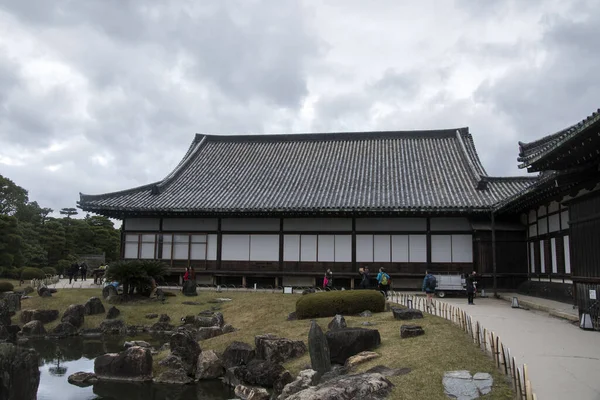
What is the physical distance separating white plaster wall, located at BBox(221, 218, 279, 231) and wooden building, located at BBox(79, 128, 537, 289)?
66 mm

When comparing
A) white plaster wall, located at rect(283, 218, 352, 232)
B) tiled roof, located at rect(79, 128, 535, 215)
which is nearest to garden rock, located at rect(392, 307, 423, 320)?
tiled roof, located at rect(79, 128, 535, 215)

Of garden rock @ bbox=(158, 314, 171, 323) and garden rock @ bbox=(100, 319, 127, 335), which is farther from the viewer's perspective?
garden rock @ bbox=(158, 314, 171, 323)

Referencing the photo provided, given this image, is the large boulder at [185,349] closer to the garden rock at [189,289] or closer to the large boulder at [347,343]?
the large boulder at [347,343]

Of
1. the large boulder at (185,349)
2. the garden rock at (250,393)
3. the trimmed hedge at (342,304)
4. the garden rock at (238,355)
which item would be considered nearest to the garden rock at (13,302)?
the large boulder at (185,349)

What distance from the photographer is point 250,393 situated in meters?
12.3

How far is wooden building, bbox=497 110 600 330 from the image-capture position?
39.7 ft

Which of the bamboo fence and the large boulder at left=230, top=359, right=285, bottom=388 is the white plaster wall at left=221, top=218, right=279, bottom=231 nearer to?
the bamboo fence

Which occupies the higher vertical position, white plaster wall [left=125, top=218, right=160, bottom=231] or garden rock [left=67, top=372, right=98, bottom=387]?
white plaster wall [left=125, top=218, right=160, bottom=231]

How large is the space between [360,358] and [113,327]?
1404cm

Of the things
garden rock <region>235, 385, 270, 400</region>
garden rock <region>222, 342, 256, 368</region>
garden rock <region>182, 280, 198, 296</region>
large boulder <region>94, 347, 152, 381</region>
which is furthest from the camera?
garden rock <region>182, 280, 198, 296</region>

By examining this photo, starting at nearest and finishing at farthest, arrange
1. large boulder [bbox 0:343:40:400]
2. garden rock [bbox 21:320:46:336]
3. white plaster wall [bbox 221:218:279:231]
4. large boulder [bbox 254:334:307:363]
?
large boulder [bbox 0:343:40:400] < large boulder [bbox 254:334:307:363] < garden rock [bbox 21:320:46:336] < white plaster wall [bbox 221:218:279:231]

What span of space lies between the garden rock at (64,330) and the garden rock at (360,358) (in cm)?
1480

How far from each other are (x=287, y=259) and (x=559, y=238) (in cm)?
1493

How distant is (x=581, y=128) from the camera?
10.8m
